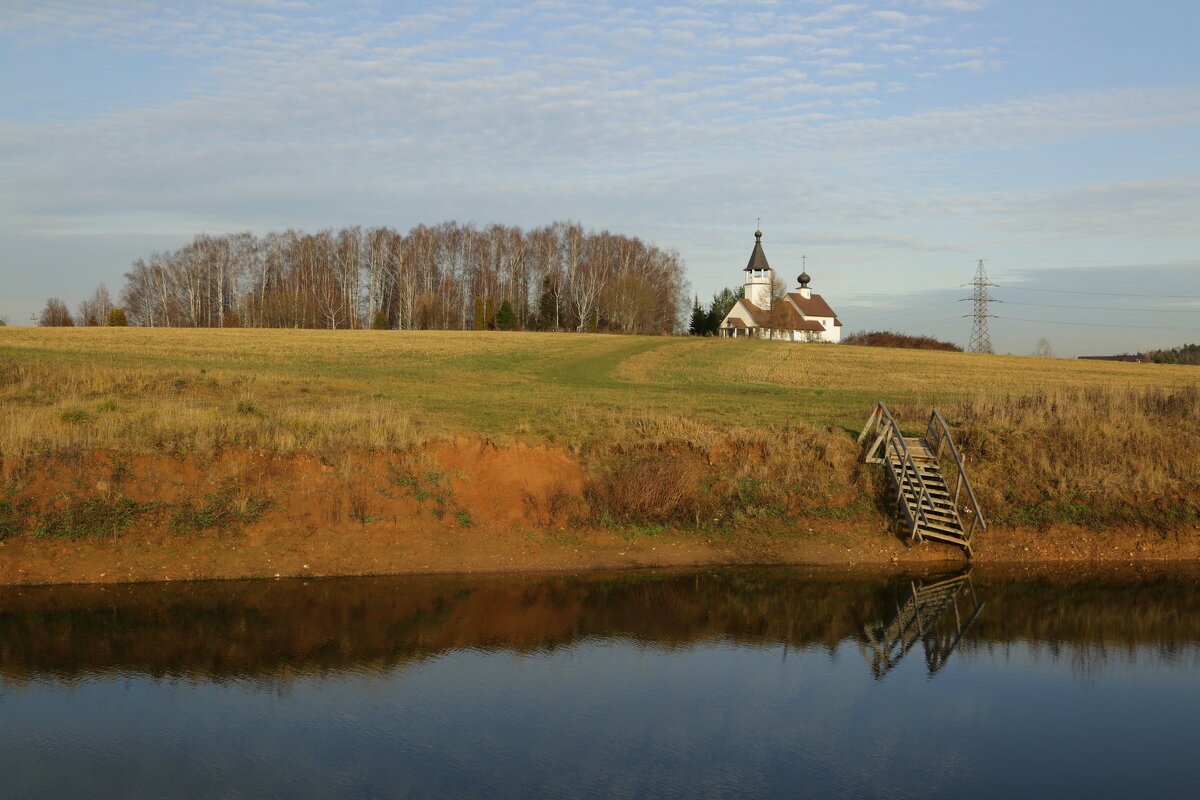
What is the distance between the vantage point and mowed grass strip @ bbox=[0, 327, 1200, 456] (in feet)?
74.6

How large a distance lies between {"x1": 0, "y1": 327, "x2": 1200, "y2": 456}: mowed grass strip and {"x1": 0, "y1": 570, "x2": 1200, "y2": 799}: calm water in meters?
5.30

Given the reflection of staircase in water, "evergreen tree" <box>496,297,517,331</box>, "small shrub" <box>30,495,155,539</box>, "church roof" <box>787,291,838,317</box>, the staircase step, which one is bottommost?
the reflection of staircase in water

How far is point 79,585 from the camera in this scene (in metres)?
18.2

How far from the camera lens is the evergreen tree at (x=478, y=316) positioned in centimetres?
9475

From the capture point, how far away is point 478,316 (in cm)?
9569

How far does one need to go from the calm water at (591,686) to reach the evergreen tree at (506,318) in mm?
72180

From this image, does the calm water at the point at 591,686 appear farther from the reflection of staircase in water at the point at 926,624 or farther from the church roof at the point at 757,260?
the church roof at the point at 757,260

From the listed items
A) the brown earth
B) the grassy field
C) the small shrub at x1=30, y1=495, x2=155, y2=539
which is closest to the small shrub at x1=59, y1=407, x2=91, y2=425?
the grassy field

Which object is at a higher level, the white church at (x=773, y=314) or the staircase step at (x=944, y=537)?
the white church at (x=773, y=314)

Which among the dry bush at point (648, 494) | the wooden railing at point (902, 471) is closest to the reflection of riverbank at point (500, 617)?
the dry bush at point (648, 494)

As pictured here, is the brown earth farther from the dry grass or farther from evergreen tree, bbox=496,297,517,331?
evergreen tree, bbox=496,297,517,331

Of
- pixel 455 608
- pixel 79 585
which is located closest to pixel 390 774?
pixel 455 608

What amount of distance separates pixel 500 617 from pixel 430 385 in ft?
67.7

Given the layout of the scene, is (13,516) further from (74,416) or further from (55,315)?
(55,315)
